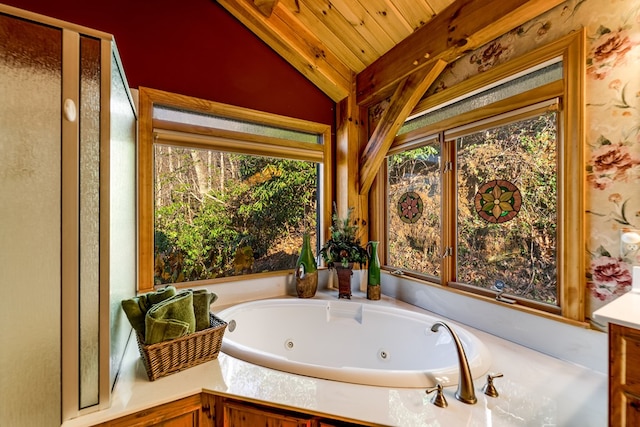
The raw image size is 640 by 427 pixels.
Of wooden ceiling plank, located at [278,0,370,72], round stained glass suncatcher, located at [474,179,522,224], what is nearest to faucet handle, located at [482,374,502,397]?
round stained glass suncatcher, located at [474,179,522,224]

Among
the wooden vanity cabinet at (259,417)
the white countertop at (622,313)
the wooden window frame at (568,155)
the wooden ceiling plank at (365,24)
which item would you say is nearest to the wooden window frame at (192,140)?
the wooden ceiling plank at (365,24)

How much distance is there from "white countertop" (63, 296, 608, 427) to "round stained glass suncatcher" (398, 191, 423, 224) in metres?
1.08

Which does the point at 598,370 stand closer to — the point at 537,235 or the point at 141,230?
the point at 537,235

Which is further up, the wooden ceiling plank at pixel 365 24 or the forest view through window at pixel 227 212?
the wooden ceiling plank at pixel 365 24

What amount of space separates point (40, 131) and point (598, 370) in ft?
7.45

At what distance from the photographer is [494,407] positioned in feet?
3.18

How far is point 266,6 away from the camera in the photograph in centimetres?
197

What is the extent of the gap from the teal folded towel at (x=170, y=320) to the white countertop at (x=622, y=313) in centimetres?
139

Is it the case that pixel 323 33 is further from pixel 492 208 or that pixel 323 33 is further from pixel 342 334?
pixel 342 334

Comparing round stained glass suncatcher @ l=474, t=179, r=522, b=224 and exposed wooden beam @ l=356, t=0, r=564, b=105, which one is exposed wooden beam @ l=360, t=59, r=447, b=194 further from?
round stained glass suncatcher @ l=474, t=179, r=522, b=224

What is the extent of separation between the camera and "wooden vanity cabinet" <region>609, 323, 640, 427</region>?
75 cm

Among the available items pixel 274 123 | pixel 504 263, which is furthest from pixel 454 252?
pixel 274 123

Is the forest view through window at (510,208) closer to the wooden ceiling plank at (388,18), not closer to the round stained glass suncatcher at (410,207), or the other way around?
the round stained glass suncatcher at (410,207)

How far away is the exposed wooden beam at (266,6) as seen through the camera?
1.94m
